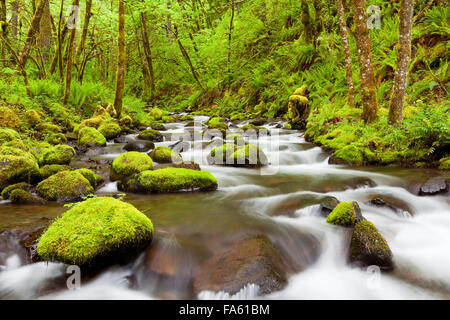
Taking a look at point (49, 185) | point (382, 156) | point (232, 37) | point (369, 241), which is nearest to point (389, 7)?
point (382, 156)

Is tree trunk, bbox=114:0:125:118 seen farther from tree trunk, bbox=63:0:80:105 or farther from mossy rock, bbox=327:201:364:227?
mossy rock, bbox=327:201:364:227

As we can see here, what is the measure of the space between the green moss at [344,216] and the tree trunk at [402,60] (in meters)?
3.51

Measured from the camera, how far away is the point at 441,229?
12.1 feet

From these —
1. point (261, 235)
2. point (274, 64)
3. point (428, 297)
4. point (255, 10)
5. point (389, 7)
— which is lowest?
point (428, 297)

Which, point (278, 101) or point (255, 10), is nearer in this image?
point (278, 101)

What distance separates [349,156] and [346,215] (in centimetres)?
326

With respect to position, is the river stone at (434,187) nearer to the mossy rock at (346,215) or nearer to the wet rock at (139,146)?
the mossy rock at (346,215)

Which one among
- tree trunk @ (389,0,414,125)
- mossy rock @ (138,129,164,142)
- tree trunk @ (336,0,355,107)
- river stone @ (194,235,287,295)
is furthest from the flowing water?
mossy rock @ (138,129,164,142)

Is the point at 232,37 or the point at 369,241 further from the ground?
the point at 232,37

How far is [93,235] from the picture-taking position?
102 inches

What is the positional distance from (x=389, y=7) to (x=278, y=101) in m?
5.30

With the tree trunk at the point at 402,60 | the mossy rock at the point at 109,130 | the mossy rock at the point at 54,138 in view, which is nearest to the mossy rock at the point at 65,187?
the mossy rock at the point at 54,138
